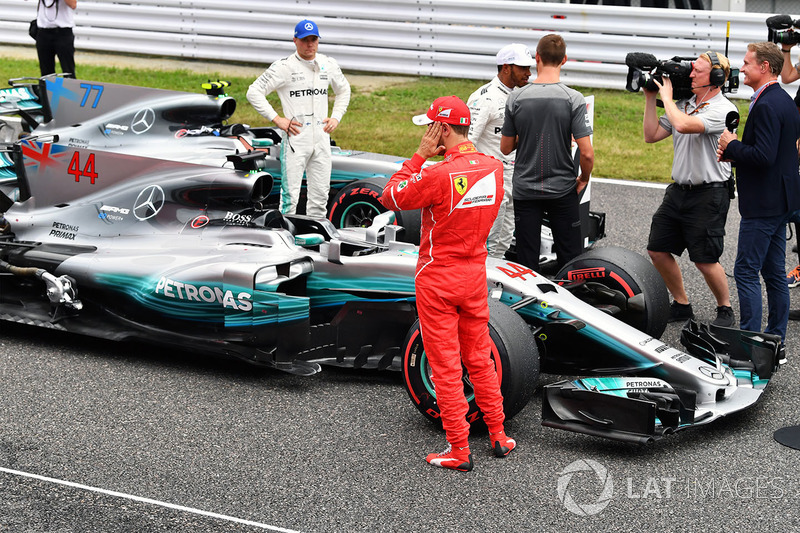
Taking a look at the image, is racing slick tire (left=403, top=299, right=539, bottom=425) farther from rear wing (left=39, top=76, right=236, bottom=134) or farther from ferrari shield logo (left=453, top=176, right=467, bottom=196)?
rear wing (left=39, top=76, right=236, bottom=134)

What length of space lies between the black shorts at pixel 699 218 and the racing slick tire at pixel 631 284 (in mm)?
458

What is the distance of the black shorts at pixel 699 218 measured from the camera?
678 centimetres

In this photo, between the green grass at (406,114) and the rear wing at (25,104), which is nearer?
the rear wing at (25,104)

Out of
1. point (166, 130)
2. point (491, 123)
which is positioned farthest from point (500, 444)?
point (166, 130)

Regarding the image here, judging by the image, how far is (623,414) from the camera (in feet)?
16.8

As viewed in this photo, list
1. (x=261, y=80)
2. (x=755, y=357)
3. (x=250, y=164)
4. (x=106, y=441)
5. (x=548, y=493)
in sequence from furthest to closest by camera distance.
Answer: (x=261, y=80) → (x=250, y=164) → (x=755, y=357) → (x=106, y=441) → (x=548, y=493)

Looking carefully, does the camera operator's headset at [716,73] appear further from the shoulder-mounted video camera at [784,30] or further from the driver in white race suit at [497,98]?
the driver in white race suit at [497,98]

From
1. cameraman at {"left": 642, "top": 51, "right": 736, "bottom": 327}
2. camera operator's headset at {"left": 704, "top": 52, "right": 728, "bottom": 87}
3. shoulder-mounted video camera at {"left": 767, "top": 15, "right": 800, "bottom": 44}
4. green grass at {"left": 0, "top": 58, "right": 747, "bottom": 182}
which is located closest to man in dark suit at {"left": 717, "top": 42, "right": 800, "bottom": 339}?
camera operator's headset at {"left": 704, "top": 52, "right": 728, "bottom": 87}

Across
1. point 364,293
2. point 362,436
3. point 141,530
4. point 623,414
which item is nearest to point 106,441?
point 141,530

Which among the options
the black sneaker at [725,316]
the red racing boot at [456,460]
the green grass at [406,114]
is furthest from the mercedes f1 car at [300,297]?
the green grass at [406,114]

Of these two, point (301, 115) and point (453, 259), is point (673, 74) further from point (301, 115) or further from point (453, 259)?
point (301, 115)

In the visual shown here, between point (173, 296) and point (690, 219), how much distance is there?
3.53 m

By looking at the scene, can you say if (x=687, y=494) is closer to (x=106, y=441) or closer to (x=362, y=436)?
(x=362, y=436)

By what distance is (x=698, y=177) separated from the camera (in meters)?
6.77
